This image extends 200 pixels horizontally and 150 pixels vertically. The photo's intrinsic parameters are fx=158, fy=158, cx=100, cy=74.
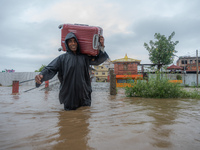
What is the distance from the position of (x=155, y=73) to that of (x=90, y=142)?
17.0ft

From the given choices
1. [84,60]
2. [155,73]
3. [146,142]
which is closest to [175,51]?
[155,73]

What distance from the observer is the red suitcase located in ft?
10.7

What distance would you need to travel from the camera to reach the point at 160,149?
1.24m

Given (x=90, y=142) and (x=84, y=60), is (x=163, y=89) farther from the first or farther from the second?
(x=90, y=142)

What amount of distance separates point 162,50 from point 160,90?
65.1ft

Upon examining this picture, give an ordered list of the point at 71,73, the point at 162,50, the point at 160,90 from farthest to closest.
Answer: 1. the point at 162,50
2. the point at 160,90
3. the point at 71,73

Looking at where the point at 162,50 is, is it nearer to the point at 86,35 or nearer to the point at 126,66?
the point at 126,66

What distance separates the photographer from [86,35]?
10.8 feet

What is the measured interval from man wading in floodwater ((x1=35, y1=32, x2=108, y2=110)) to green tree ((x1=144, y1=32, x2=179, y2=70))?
22.4 metres

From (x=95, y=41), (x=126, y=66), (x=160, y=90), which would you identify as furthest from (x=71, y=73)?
(x=126, y=66)

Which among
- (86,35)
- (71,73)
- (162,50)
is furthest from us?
(162,50)

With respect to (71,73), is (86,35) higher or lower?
higher

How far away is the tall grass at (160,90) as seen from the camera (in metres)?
5.84

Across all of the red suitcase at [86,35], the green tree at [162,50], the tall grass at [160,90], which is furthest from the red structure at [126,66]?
the red suitcase at [86,35]
